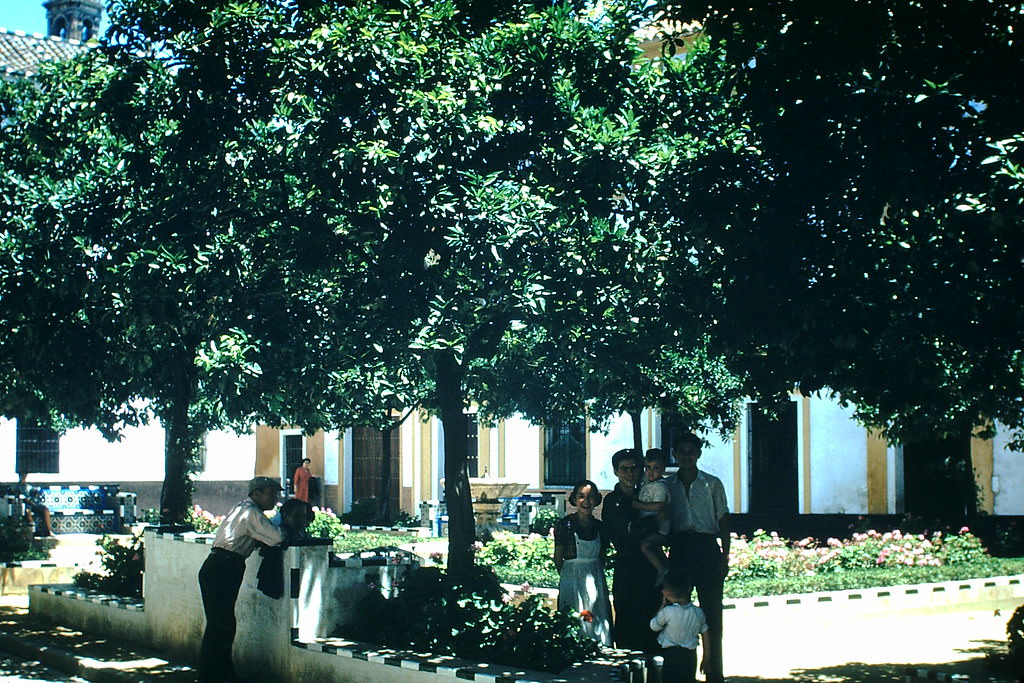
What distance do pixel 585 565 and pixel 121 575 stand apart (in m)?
6.09

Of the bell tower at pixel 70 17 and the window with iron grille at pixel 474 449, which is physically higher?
the bell tower at pixel 70 17

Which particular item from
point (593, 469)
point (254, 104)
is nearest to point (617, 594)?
point (254, 104)

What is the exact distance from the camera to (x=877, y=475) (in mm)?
24781

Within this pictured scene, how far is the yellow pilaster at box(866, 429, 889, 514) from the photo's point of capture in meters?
24.7

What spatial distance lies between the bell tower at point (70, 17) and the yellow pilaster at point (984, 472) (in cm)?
3048

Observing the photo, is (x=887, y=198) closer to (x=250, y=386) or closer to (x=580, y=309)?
(x=580, y=309)

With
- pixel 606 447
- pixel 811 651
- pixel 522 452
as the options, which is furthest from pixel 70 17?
pixel 811 651

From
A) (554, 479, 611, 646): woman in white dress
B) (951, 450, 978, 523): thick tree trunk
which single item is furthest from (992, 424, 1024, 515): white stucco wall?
(554, 479, 611, 646): woman in white dress

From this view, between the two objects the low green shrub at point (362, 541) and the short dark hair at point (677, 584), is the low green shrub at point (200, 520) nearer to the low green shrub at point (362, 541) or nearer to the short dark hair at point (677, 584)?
the low green shrub at point (362, 541)

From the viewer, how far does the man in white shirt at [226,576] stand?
10.1 m

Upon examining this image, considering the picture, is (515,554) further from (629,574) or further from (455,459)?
(629,574)

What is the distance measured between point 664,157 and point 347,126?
2588 millimetres

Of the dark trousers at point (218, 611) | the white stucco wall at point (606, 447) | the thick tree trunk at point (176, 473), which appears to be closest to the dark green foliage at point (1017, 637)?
the dark trousers at point (218, 611)

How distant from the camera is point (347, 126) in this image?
11.0 meters
